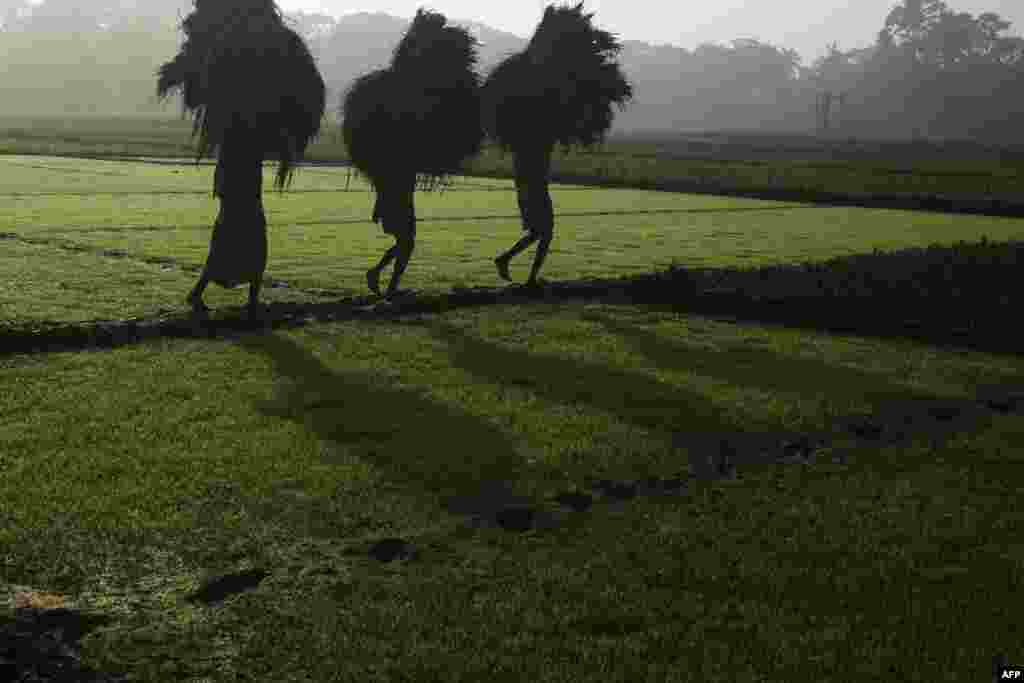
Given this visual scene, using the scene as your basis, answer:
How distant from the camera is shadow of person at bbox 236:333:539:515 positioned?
7371 millimetres

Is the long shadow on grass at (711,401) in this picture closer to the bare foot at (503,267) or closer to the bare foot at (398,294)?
the bare foot at (398,294)

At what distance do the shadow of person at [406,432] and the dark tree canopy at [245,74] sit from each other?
307 cm

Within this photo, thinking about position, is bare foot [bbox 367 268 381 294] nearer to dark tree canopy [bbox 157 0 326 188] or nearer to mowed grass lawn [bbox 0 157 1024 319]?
mowed grass lawn [bbox 0 157 1024 319]

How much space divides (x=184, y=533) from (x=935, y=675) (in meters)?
3.88

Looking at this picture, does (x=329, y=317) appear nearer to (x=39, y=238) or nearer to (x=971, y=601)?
(x=971, y=601)

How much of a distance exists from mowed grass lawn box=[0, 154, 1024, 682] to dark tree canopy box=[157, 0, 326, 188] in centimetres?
237

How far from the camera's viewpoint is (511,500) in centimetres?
715

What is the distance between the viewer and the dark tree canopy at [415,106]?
14344mm

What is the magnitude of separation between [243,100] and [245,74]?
28 centimetres

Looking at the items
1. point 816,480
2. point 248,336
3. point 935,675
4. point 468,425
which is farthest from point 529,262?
point 935,675

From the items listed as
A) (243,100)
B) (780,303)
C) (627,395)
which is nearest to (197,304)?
(243,100)

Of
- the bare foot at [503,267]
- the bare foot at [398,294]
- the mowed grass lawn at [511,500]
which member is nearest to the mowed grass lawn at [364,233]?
the bare foot at [398,294]

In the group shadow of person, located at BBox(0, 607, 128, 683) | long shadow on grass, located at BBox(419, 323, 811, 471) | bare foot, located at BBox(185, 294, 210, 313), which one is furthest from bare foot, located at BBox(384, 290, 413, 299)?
shadow of person, located at BBox(0, 607, 128, 683)

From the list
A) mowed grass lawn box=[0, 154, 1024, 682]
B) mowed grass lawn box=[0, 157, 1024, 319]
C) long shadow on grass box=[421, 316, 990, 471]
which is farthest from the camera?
mowed grass lawn box=[0, 157, 1024, 319]
